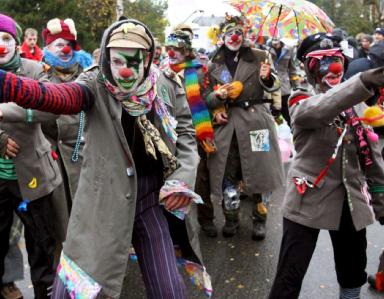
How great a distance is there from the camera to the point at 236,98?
514 cm

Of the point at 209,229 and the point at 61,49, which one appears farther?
the point at 209,229

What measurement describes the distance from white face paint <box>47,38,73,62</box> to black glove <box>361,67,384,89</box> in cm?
273

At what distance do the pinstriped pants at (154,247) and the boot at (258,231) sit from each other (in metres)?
2.58

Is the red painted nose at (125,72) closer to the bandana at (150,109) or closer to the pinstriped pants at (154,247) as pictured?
the bandana at (150,109)

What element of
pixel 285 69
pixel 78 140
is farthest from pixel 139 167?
pixel 285 69

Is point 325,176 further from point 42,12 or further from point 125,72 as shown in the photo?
point 42,12

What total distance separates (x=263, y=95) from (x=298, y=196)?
2.26 m

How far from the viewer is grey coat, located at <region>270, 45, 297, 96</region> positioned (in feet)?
29.6

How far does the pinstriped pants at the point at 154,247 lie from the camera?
265 centimetres

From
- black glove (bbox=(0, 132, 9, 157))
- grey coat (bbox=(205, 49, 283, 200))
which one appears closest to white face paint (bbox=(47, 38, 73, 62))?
black glove (bbox=(0, 132, 9, 157))

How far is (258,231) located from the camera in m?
5.25

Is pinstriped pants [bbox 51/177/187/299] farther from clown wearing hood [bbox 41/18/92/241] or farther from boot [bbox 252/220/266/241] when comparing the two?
boot [bbox 252/220/266/241]

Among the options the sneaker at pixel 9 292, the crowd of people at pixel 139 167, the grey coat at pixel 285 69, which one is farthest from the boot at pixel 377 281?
the grey coat at pixel 285 69

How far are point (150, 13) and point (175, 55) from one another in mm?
36748
